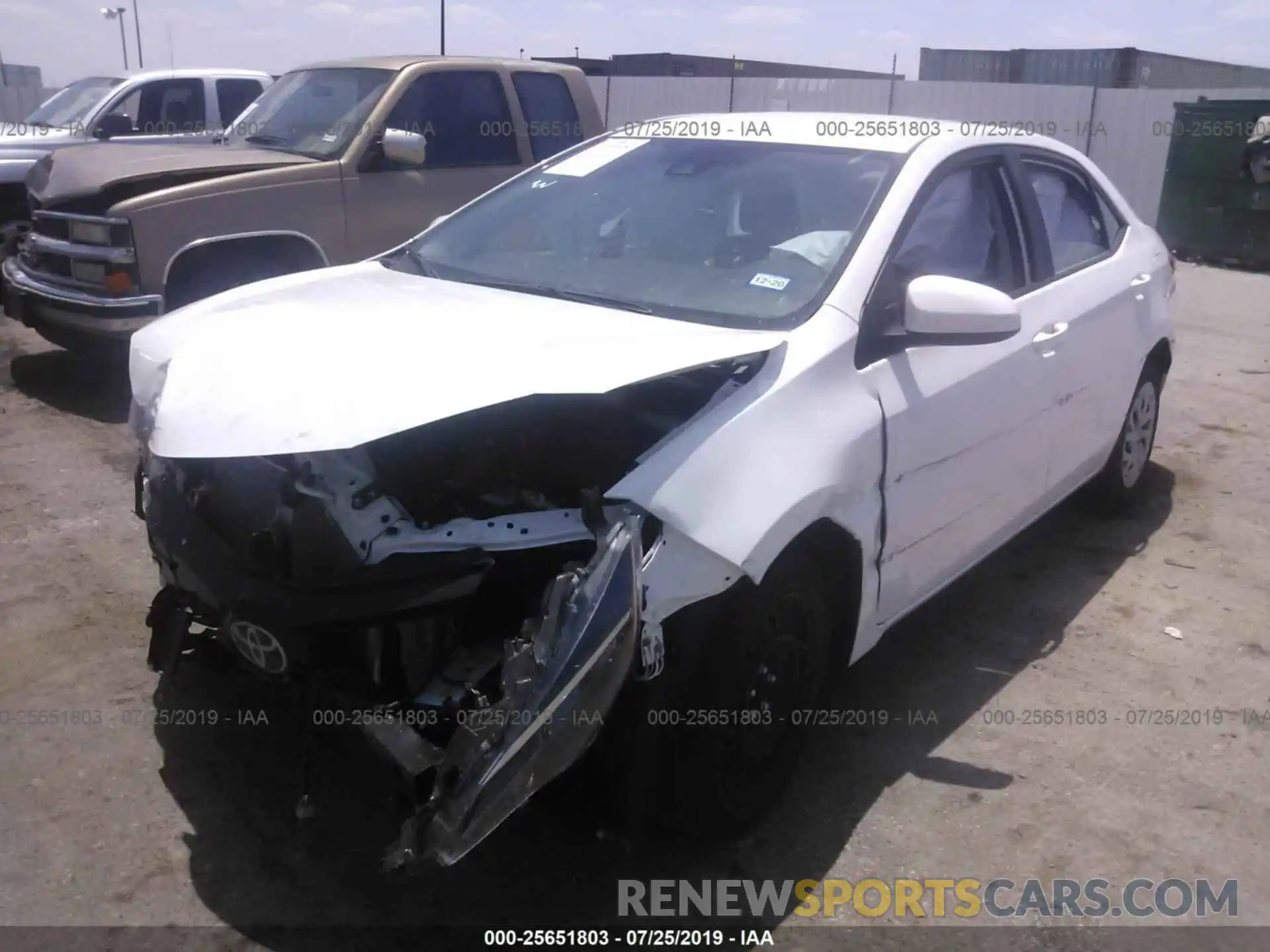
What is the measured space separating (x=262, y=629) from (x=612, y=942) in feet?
3.65

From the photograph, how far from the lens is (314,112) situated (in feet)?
23.6

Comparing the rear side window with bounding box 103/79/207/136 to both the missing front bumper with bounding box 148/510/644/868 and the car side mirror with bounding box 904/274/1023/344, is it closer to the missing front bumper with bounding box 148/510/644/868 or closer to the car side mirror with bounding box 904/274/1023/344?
the car side mirror with bounding box 904/274/1023/344

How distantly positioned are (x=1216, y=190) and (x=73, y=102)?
13463mm

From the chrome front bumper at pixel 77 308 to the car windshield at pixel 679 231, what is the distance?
2.77 metres

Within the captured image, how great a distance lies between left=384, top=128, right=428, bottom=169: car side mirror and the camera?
259 inches

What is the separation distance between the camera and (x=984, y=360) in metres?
3.66

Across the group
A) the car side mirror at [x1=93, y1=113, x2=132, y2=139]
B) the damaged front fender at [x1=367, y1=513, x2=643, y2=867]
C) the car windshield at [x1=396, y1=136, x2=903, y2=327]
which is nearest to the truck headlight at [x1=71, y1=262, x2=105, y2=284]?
the car windshield at [x1=396, y1=136, x2=903, y2=327]

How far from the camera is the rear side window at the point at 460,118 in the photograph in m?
7.06

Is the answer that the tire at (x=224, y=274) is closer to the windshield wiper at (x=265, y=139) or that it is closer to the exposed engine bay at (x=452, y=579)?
the windshield wiper at (x=265, y=139)

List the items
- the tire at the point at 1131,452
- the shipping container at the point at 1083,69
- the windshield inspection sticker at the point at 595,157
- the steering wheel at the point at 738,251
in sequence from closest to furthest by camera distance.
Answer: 1. the steering wheel at the point at 738,251
2. the windshield inspection sticker at the point at 595,157
3. the tire at the point at 1131,452
4. the shipping container at the point at 1083,69

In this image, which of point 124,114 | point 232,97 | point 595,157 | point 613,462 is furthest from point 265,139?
point 613,462

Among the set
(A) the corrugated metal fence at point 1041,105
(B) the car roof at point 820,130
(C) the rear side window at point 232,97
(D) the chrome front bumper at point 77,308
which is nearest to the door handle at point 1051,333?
(B) the car roof at point 820,130

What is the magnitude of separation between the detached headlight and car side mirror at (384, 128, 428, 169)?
1.59 meters

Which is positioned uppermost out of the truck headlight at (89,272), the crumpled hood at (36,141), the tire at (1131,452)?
the crumpled hood at (36,141)
